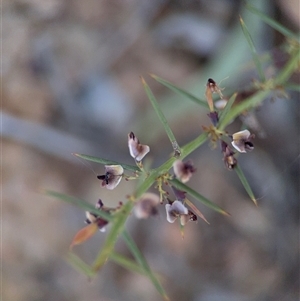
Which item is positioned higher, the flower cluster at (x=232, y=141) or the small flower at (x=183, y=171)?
the flower cluster at (x=232, y=141)

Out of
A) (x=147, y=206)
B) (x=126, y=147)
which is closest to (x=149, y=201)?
(x=147, y=206)

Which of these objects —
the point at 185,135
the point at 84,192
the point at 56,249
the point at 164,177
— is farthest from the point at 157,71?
the point at 164,177

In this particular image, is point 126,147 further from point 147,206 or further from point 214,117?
point 147,206

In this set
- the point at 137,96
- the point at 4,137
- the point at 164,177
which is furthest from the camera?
the point at 137,96

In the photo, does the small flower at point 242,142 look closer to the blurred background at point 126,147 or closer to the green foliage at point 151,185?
the green foliage at point 151,185

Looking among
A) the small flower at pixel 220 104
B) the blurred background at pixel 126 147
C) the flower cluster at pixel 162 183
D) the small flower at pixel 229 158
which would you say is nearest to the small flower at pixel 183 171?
the flower cluster at pixel 162 183

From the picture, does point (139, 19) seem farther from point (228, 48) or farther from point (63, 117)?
point (63, 117)

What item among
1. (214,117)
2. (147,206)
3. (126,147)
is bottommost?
(147,206)

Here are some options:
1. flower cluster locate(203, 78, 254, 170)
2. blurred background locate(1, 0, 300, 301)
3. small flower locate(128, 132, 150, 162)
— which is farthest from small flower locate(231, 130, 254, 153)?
blurred background locate(1, 0, 300, 301)
